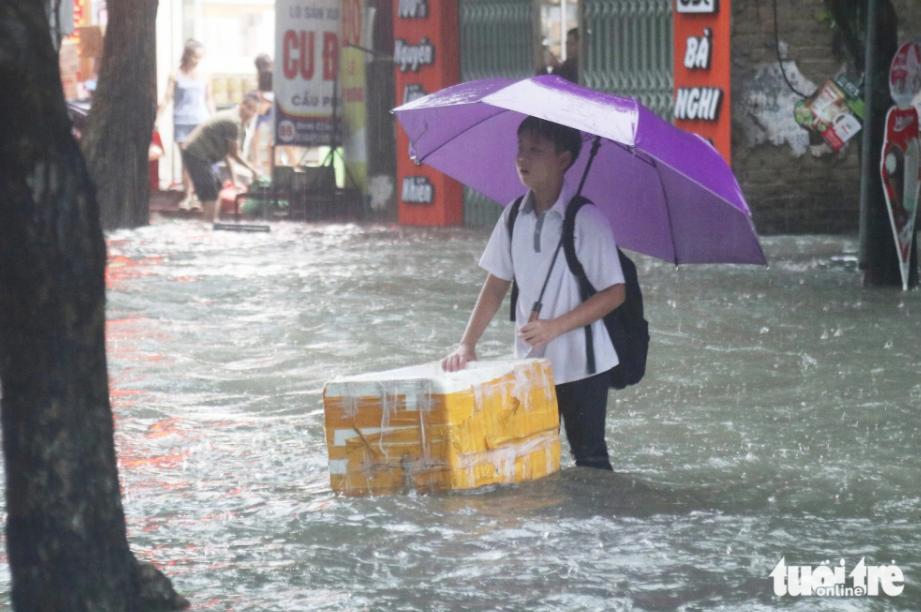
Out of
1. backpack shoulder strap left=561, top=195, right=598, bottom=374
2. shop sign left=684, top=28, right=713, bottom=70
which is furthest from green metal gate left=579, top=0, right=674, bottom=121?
backpack shoulder strap left=561, top=195, right=598, bottom=374

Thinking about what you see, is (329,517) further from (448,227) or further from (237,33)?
(237,33)

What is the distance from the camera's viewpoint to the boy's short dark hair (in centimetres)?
529

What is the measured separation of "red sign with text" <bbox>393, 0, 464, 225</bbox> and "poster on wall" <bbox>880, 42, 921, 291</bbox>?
8.23m

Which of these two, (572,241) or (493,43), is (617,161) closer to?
(572,241)

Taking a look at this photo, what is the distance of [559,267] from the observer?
210 inches

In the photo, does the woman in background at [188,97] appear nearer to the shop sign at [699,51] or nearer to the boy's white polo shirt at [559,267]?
the shop sign at [699,51]

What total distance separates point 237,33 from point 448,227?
48.3ft

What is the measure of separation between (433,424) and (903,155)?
8036mm

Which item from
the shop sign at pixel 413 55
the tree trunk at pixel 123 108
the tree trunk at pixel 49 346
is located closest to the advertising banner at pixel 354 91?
the shop sign at pixel 413 55

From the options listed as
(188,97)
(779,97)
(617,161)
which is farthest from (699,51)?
(617,161)

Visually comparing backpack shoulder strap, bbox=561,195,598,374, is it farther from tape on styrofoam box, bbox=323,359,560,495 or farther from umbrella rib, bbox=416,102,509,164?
umbrella rib, bbox=416,102,509,164

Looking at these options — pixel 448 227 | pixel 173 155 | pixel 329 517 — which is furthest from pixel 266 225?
pixel 329 517

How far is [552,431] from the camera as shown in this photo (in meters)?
5.54

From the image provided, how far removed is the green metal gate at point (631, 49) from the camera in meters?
17.2
